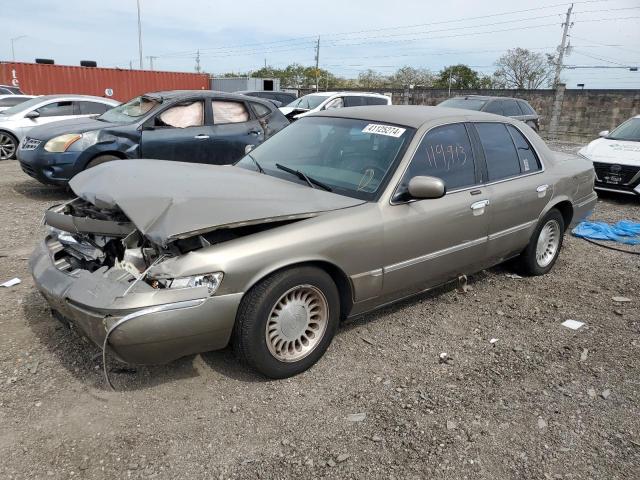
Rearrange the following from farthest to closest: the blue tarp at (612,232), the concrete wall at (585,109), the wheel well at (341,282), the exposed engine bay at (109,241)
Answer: the concrete wall at (585,109) → the blue tarp at (612,232) → the wheel well at (341,282) → the exposed engine bay at (109,241)

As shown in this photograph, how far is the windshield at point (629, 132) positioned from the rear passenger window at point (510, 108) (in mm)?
3379

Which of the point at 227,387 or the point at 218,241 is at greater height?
the point at 218,241

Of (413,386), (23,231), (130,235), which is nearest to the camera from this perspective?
(130,235)

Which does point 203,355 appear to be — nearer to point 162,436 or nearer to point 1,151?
point 162,436

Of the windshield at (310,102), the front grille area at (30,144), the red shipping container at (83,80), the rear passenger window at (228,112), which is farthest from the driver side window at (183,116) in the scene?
the red shipping container at (83,80)

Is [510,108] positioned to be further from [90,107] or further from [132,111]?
[90,107]

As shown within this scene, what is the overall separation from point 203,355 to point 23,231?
3.79 m

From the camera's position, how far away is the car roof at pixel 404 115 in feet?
12.8

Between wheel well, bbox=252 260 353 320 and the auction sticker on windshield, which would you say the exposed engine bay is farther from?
the auction sticker on windshield

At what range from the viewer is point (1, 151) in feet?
36.3

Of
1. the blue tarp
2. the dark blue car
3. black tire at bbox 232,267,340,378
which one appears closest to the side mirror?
black tire at bbox 232,267,340,378

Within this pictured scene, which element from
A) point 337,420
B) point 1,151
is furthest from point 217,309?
point 1,151

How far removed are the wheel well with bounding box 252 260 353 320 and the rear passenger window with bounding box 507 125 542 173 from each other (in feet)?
7.51

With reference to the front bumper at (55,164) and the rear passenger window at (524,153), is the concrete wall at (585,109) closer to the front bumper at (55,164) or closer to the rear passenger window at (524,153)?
the rear passenger window at (524,153)
